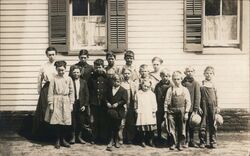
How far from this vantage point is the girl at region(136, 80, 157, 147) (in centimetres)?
763

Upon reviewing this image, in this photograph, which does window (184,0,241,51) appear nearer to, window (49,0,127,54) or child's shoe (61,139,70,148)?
window (49,0,127,54)

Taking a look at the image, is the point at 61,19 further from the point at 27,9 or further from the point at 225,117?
the point at 225,117

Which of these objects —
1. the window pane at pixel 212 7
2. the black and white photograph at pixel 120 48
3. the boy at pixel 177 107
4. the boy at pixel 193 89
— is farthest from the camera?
the window pane at pixel 212 7

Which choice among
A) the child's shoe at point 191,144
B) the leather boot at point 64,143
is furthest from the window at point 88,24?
the child's shoe at point 191,144

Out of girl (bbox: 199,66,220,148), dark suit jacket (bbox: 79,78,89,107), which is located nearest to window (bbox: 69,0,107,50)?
dark suit jacket (bbox: 79,78,89,107)

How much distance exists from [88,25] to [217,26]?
8.26ft

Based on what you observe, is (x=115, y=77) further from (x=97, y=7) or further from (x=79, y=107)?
(x=97, y=7)

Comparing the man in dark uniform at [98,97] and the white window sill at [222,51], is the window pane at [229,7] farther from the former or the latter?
the man in dark uniform at [98,97]

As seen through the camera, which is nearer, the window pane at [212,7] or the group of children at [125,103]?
the group of children at [125,103]

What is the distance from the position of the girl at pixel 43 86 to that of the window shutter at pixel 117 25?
4.20 feet

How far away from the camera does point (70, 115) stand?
25.3 feet

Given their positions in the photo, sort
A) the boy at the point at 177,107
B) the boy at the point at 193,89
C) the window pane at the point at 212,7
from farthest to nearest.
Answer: the window pane at the point at 212,7 → the boy at the point at 193,89 → the boy at the point at 177,107

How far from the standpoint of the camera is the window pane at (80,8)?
894cm

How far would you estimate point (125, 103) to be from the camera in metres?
7.63
